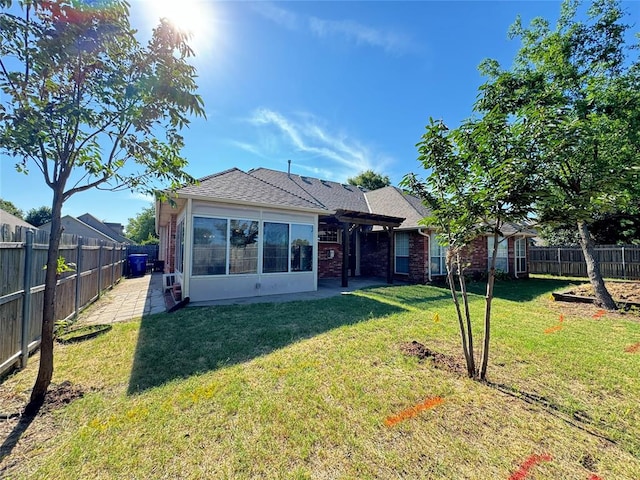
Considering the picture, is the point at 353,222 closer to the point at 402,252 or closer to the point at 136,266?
the point at 402,252

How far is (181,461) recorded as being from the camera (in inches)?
84.4

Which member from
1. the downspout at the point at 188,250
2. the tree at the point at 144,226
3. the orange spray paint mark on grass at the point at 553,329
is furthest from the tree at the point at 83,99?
the tree at the point at 144,226

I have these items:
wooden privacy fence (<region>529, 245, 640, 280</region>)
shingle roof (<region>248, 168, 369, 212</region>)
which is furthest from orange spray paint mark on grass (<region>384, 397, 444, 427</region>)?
wooden privacy fence (<region>529, 245, 640, 280</region>)

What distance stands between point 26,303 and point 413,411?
5.26m

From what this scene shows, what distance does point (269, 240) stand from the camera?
8812 millimetres

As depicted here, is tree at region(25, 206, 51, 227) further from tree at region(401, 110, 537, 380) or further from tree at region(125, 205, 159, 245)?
tree at region(401, 110, 537, 380)

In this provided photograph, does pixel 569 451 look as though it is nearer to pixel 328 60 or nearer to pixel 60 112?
pixel 60 112

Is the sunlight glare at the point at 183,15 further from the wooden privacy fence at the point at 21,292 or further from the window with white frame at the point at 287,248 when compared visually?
the window with white frame at the point at 287,248

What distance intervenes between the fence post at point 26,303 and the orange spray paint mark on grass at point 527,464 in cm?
583

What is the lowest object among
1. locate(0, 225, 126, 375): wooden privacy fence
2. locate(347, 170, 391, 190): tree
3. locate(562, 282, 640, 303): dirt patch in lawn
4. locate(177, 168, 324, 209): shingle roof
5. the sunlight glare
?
locate(562, 282, 640, 303): dirt patch in lawn

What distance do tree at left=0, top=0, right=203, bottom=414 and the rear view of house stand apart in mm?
1446

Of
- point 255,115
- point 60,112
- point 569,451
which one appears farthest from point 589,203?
point 255,115

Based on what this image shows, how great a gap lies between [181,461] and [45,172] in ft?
10.6

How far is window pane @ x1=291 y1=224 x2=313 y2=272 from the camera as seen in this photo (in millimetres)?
9365
